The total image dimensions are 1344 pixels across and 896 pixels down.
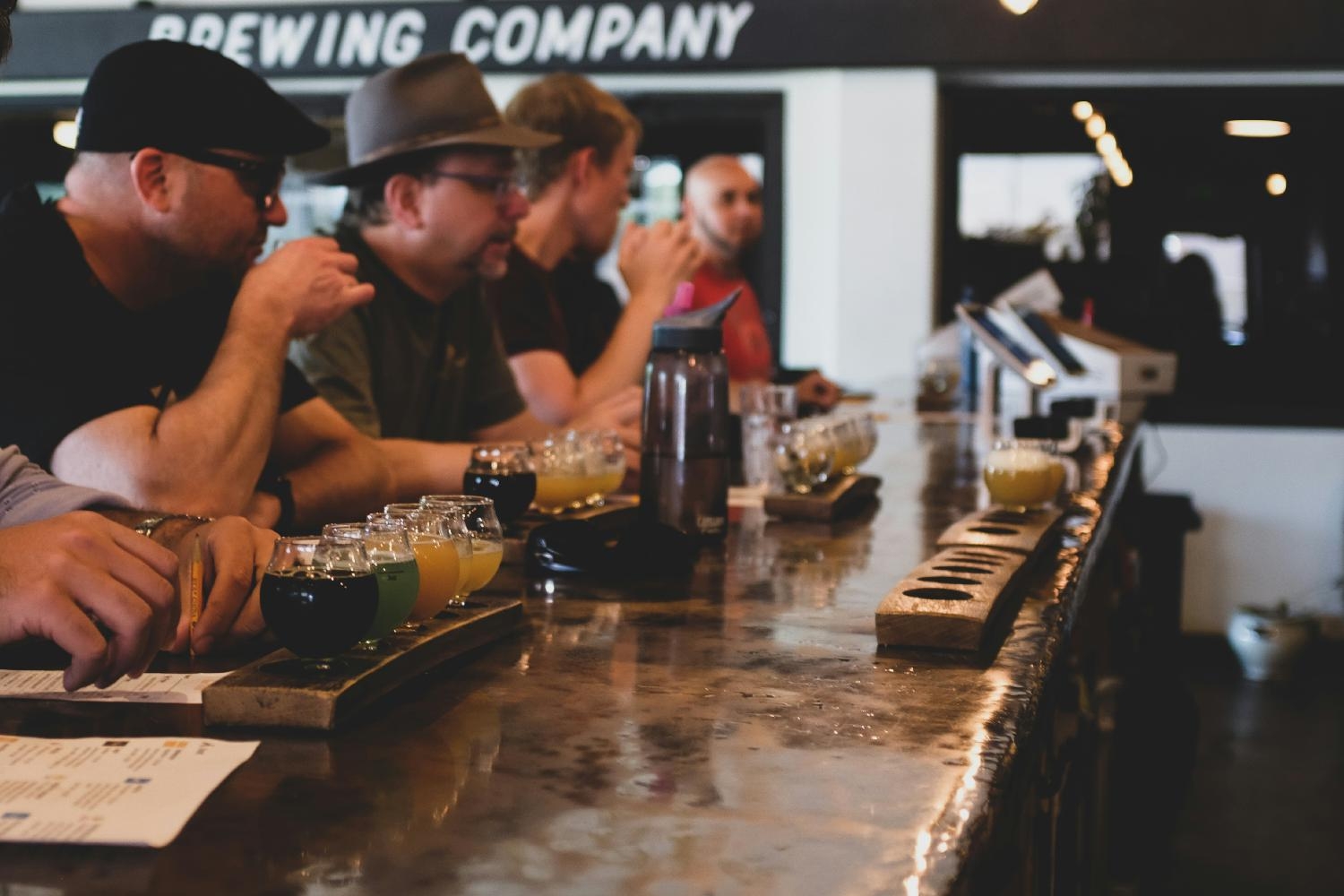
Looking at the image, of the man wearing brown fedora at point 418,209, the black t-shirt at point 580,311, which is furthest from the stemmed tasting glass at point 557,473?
the black t-shirt at point 580,311

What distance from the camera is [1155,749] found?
12.1 ft

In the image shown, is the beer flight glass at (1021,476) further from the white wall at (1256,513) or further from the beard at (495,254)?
the white wall at (1256,513)

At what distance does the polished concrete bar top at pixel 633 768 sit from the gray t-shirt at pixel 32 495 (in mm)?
402

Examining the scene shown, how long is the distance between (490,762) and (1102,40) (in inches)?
203

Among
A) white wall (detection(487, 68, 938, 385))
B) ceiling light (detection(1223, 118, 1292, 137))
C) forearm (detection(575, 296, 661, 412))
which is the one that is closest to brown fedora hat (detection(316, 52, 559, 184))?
forearm (detection(575, 296, 661, 412))

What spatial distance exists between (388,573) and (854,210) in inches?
190

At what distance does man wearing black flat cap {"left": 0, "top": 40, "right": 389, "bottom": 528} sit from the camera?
6.04 ft

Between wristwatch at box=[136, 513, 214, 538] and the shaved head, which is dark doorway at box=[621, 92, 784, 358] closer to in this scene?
the shaved head

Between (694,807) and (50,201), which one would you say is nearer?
(694,807)

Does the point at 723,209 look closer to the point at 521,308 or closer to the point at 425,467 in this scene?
the point at 521,308

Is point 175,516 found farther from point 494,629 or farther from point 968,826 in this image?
point 968,826

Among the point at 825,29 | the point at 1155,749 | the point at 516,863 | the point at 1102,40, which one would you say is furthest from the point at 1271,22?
the point at 516,863

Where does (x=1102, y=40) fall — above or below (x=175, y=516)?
above

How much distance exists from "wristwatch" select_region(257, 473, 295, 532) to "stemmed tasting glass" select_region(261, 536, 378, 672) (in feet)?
3.09
